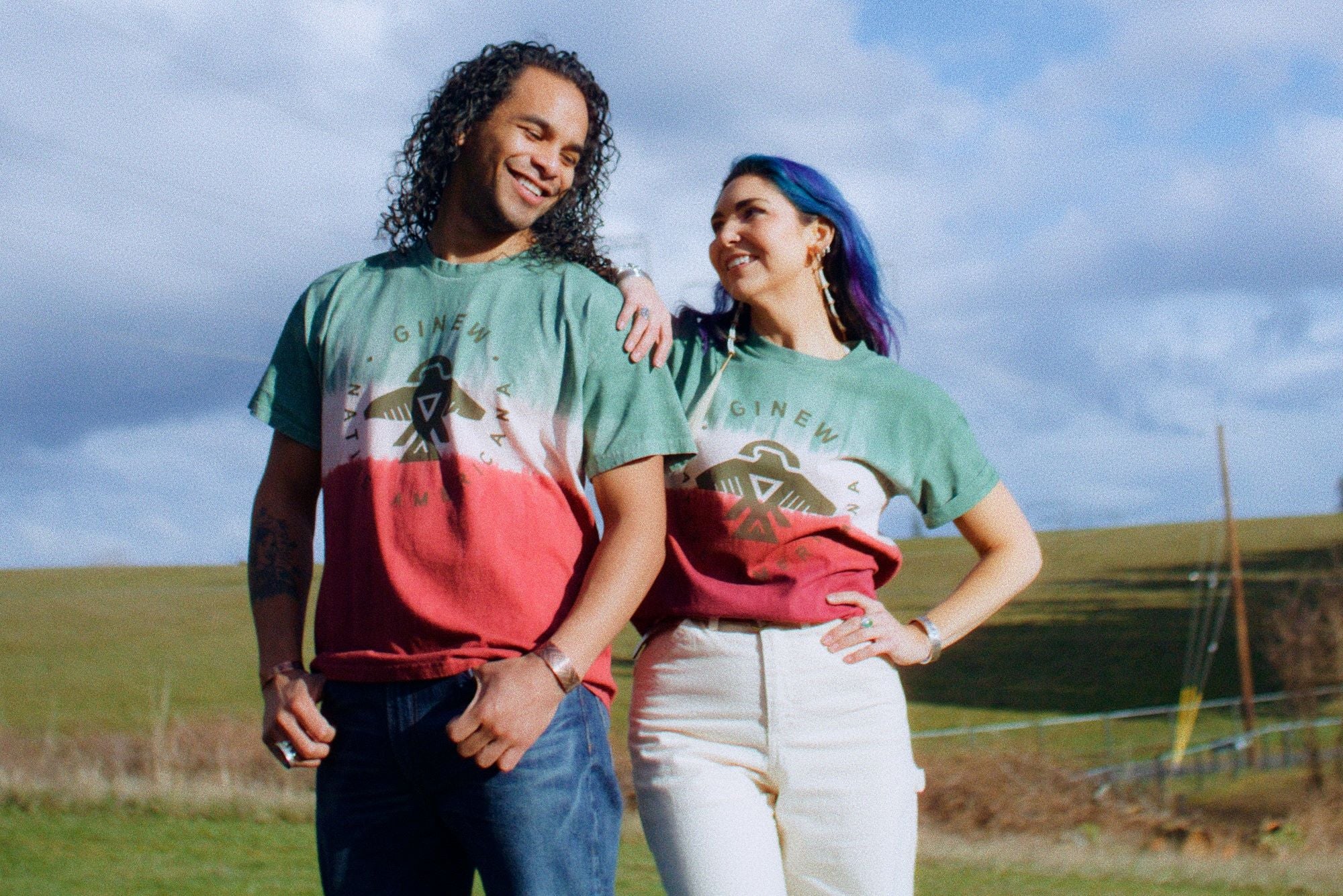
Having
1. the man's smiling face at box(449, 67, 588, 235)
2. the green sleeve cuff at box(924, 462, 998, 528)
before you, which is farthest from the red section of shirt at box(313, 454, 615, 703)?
the green sleeve cuff at box(924, 462, 998, 528)

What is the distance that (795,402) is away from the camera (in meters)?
2.88

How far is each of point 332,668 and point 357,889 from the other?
1.04 ft

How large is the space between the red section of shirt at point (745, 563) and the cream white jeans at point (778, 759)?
5 centimetres

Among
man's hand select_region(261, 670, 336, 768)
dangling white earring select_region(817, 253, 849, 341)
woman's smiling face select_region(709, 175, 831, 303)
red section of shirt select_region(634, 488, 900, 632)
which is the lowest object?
man's hand select_region(261, 670, 336, 768)

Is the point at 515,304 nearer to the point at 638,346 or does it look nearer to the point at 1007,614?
the point at 638,346

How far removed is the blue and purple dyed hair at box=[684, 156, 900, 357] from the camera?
3086mm

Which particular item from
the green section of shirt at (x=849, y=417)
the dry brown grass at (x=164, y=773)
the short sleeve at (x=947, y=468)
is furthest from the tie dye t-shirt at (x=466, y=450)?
the dry brown grass at (x=164, y=773)

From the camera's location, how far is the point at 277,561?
227 cm

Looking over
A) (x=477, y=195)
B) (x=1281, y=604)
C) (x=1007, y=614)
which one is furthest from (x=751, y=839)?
(x=1007, y=614)

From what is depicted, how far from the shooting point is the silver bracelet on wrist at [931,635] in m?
3.04

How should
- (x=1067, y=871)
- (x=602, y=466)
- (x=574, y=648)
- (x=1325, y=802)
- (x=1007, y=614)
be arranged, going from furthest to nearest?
(x=1007, y=614)
(x=1325, y=802)
(x=1067, y=871)
(x=602, y=466)
(x=574, y=648)

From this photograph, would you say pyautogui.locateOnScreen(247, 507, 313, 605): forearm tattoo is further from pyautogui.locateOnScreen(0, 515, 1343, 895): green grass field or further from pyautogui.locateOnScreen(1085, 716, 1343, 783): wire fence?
pyautogui.locateOnScreen(1085, 716, 1343, 783): wire fence

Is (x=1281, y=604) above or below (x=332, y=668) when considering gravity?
below

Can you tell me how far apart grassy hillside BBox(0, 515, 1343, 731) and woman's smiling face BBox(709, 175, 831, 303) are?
2628 centimetres
